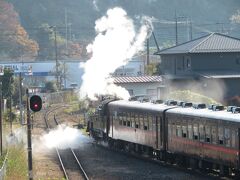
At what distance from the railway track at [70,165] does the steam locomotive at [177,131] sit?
2.31 meters

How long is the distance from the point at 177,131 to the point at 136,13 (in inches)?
5000

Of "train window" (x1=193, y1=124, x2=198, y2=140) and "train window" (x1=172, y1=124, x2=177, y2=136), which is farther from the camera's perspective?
"train window" (x1=172, y1=124, x2=177, y2=136)

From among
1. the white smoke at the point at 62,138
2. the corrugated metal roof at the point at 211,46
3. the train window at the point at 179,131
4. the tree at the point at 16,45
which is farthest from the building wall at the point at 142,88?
the tree at the point at 16,45

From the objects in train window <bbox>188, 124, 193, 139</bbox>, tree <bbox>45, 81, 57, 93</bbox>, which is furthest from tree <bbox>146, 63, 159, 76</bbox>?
train window <bbox>188, 124, 193, 139</bbox>

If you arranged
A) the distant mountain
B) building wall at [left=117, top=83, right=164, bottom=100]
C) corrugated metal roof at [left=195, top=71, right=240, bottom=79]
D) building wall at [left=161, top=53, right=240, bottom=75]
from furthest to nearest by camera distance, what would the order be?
the distant mountain < building wall at [left=117, top=83, right=164, bottom=100] < building wall at [left=161, top=53, right=240, bottom=75] < corrugated metal roof at [left=195, top=71, right=240, bottom=79]

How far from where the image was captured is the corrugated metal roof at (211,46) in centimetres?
5581

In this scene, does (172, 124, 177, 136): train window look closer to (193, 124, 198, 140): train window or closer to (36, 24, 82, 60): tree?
(193, 124, 198, 140): train window

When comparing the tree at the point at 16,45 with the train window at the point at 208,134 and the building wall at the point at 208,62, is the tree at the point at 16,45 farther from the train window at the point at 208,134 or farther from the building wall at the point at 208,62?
the train window at the point at 208,134

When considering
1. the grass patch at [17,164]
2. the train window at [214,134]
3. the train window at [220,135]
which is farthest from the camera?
the grass patch at [17,164]

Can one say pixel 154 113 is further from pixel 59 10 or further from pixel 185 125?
pixel 59 10

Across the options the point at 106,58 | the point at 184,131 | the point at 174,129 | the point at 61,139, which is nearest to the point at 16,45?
the point at 106,58

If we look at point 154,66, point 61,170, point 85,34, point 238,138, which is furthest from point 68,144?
point 85,34

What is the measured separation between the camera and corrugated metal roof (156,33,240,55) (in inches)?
2197

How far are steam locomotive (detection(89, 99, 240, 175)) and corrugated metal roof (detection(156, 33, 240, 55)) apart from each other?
1991cm
